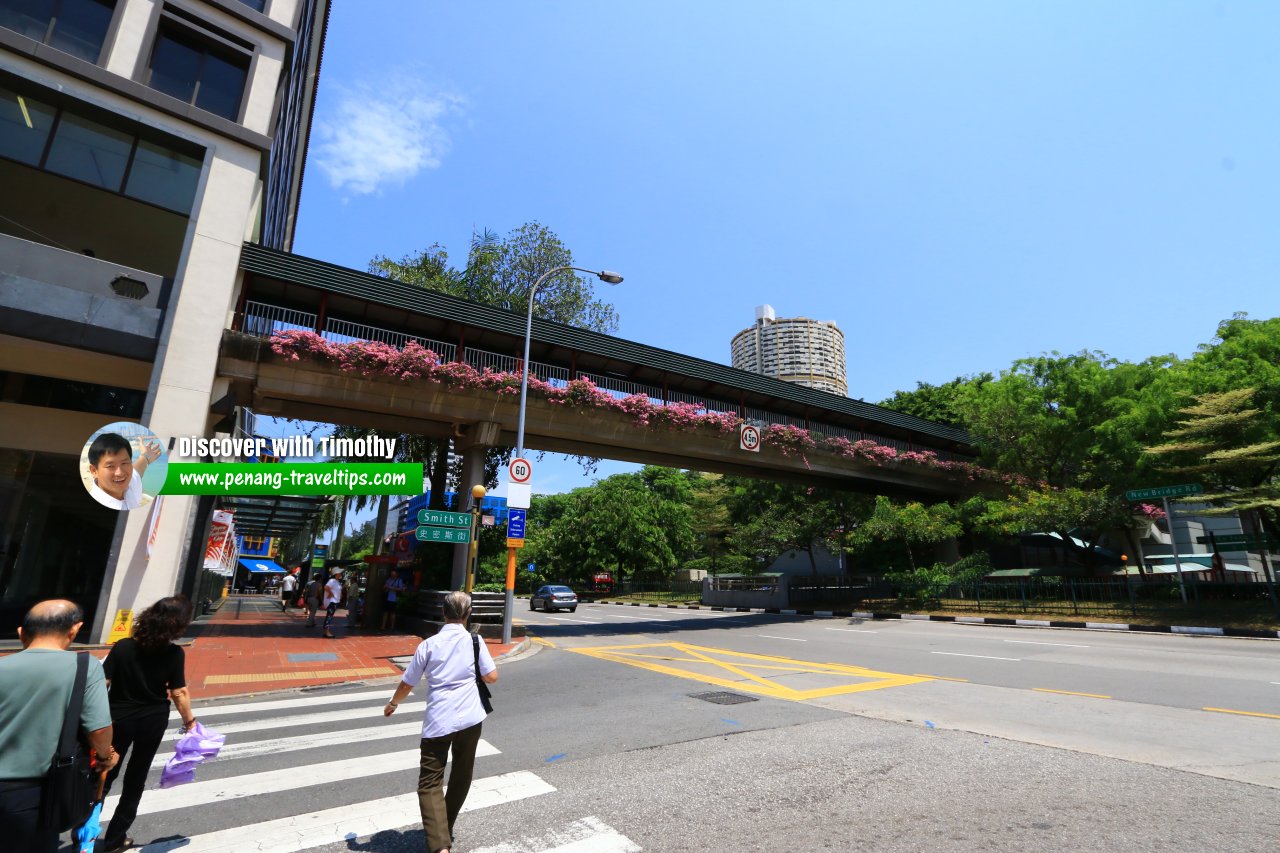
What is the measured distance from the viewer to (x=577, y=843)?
3.92 metres

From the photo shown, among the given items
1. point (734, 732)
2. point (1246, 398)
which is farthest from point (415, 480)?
point (1246, 398)

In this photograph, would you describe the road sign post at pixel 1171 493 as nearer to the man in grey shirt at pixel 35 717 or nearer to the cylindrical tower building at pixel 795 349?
the man in grey shirt at pixel 35 717

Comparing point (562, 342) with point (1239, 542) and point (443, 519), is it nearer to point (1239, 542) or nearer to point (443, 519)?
point (443, 519)

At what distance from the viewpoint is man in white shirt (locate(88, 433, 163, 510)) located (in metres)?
13.1

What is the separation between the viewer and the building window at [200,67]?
1571cm

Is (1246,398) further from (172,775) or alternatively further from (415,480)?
(172,775)

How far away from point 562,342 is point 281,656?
1189 cm

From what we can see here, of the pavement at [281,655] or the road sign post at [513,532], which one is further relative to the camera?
the road sign post at [513,532]

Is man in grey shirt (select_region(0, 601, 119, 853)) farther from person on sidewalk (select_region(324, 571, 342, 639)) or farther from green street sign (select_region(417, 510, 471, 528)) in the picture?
person on sidewalk (select_region(324, 571, 342, 639))

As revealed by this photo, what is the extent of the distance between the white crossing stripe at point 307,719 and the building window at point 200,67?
53.2ft

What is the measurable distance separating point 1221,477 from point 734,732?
24566mm

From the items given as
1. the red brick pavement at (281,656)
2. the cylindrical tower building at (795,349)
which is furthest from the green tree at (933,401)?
the cylindrical tower building at (795,349)

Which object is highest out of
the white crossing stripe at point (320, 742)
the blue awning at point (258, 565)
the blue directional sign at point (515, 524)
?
the blue directional sign at point (515, 524)

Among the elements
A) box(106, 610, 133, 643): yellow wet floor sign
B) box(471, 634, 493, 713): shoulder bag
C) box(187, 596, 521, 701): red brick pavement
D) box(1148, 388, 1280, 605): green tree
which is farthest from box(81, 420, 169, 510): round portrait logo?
box(1148, 388, 1280, 605): green tree
